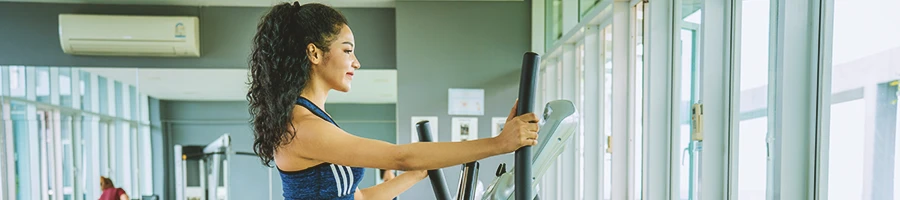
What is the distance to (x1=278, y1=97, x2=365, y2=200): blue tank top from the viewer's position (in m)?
1.36

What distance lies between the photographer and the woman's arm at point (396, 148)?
114cm

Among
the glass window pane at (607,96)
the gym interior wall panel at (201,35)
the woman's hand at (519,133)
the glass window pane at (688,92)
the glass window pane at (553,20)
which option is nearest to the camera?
the woman's hand at (519,133)

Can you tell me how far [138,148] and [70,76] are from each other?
0.81m

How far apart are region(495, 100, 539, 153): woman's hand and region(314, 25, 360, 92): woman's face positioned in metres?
0.38

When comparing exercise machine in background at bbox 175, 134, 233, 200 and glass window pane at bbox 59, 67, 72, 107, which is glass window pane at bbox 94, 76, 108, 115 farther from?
exercise machine in background at bbox 175, 134, 233, 200

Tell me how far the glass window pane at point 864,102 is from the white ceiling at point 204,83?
180 inches

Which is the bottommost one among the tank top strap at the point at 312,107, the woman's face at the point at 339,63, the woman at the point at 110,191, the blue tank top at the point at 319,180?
the woman at the point at 110,191

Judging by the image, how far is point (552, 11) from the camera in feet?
18.6

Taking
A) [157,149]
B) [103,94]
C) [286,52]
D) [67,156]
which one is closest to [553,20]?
[157,149]

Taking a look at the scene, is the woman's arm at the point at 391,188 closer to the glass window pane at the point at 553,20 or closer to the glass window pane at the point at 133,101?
the glass window pane at the point at 553,20

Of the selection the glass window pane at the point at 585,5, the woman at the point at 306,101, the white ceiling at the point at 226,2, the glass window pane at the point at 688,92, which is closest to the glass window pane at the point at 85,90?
the white ceiling at the point at 226,2

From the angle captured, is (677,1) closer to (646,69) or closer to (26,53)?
(646,69)

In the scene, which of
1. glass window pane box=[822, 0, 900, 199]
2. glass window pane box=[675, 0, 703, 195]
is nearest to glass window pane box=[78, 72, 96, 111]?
glass window pane box=[675, 0, 703, 195]

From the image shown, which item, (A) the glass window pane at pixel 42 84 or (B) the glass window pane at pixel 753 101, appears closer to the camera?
(B) the glass window pane at pixel 753 101
